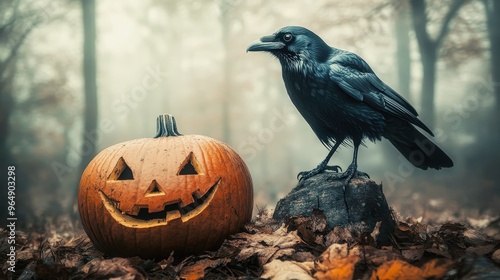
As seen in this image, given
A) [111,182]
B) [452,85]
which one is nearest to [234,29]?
[452,85]

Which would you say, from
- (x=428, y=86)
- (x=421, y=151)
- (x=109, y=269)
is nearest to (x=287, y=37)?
(x=421, y=151)

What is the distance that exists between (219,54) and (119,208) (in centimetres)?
1414

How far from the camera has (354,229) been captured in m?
2.89

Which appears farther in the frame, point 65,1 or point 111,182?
point 65,1

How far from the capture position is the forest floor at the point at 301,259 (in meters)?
1.98

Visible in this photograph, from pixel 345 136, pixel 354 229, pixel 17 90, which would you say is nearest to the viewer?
pixel 354 229

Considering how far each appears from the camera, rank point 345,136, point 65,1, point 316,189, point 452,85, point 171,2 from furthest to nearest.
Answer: point 452,85 < point 171,2 < point 65,1 < point 345,136 < point 316,189

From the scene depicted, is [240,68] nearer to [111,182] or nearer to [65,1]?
[65,1]

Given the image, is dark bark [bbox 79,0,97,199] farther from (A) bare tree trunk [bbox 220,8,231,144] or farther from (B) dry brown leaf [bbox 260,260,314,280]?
(B) dry brown leaf [bbox 260,260,314,280]

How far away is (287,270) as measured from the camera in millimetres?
2100

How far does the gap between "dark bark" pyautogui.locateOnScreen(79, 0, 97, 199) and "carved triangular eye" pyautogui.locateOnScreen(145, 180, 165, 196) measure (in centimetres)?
624

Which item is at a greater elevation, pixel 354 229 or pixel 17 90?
pixel 17 90

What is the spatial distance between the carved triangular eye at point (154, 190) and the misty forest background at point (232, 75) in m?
4.58

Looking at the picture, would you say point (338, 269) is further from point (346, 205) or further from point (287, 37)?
point (287, 37)
